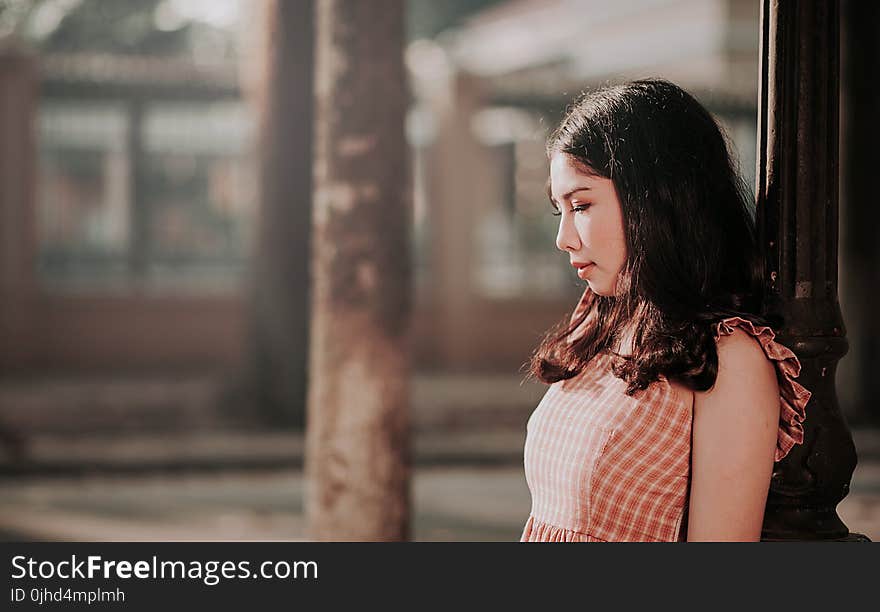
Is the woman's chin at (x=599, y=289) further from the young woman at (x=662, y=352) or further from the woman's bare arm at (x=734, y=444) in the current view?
the woman's bare arm at (x=734, y=444)

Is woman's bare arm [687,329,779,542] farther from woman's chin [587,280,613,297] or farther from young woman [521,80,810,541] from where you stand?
woman's chin [587,280,613,297]

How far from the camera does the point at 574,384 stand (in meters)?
2.50

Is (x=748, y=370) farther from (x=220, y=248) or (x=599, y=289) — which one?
(x=220, y=248)

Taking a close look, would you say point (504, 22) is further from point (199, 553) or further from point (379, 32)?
point (199, 553)

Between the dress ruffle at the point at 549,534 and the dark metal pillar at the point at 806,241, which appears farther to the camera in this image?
the dark metal pillar at the point at 806,241

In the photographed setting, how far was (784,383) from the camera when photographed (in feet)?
→ 7.69

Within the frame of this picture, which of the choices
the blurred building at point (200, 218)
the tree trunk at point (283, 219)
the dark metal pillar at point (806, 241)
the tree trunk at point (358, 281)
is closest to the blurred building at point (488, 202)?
the blurred building at point (200, 218)

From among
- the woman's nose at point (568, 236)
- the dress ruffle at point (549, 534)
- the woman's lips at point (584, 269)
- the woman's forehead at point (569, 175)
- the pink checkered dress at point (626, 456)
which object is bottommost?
the dress ruffle at point (549, 534)

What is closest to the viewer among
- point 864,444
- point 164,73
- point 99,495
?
point 99,495

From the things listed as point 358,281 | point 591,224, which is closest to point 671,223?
point 591,224

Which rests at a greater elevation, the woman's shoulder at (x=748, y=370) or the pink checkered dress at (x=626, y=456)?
the woman's shoulder at (x=748, y=370)

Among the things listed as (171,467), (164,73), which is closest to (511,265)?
(164,73)

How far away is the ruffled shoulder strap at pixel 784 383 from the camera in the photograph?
2.27 meters

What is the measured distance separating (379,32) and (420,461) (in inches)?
243
